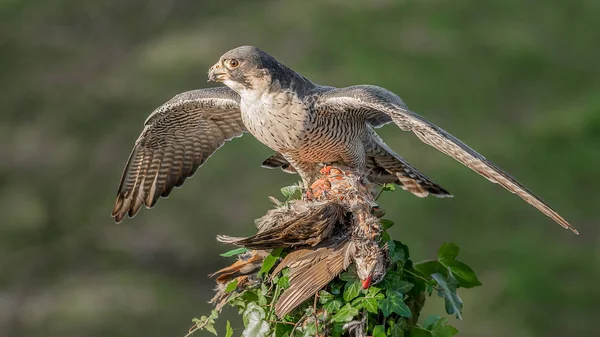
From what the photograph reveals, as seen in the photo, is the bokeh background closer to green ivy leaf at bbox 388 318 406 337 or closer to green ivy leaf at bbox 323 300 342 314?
green ivy leaf at bbox 388 318 406 337

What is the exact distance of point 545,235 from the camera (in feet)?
39.9

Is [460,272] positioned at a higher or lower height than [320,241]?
lower

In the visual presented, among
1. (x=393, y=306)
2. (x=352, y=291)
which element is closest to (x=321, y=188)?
(x=352, y=291)

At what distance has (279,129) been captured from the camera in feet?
17.0

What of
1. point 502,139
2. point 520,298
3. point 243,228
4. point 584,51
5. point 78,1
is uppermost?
point 78,1

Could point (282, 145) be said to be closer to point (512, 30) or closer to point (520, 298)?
point (520, 298)

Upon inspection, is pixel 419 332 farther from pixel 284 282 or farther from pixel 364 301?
pixel 284 282

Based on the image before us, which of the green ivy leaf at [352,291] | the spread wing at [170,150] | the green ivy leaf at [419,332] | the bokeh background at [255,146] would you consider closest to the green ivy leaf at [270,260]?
the green ivy leaf at [352,291]

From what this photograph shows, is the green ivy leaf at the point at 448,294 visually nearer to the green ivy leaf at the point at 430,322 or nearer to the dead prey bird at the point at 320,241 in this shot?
the green ivy leaf at the point at 430,322

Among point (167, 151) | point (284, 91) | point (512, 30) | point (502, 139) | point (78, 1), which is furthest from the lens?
point (78, 1)

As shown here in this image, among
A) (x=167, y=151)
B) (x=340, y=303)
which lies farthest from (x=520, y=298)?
(x=340, y=303)

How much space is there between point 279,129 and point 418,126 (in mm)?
900

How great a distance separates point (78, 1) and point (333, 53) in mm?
4653

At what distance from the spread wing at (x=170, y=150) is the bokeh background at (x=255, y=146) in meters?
5.18
